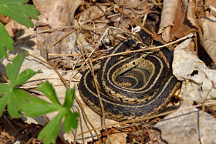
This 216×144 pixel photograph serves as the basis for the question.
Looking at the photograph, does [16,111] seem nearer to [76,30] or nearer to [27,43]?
[27,43]

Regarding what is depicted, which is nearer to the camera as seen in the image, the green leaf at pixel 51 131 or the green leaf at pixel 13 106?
the green leaf at pixel 51 131

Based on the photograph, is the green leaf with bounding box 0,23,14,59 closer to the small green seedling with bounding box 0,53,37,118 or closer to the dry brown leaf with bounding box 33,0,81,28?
the small green seedling with bounding box 0,53,37,118

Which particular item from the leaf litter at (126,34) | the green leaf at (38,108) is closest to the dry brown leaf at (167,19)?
the leaf litter at (126,34)

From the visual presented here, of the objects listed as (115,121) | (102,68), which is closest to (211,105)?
(115,121)

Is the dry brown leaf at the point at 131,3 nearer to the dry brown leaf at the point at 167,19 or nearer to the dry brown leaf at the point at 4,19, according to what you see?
the dry brown leaf at the point at 167,19

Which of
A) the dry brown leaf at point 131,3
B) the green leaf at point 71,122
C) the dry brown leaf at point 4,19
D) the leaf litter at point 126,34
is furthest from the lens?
the dry brown leaf at point 131,3

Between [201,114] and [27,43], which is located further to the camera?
[27,43]

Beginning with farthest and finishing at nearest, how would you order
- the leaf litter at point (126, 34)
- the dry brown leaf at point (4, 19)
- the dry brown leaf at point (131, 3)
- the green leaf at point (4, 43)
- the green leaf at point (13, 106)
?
the dry brown leaf at point (131, 3)
the dry brown leaf at point (4, 19)
the leaf litter at point (126, 34)
the green leaf at point (4, 43)
the green leaf at point (13, 106)

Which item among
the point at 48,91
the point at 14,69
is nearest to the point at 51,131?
the point at 48,91
